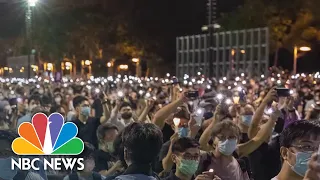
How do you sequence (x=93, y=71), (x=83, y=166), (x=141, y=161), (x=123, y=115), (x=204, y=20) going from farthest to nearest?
(x=93, y=71) → (x=204, y=20) → (x=123, y=115) → (x=83, y=166) → (x=141, y=161)

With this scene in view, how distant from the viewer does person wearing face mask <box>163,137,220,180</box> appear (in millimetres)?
5582

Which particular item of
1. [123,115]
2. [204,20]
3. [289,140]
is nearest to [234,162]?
[289,140]

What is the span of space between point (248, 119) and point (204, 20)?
161ft

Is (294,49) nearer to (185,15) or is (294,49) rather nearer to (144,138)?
(185,15)

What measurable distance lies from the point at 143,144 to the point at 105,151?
2649mm

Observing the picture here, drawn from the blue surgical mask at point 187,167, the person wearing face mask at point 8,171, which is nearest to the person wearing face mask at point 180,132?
the blue surgical mask at point 187,167

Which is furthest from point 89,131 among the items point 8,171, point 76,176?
point 8,171

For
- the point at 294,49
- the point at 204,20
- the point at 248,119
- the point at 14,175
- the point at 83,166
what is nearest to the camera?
the point at 14,175

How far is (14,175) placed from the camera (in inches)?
205

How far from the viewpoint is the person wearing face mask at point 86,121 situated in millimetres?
8887

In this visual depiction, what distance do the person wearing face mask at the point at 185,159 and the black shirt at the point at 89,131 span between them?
9.56 ft

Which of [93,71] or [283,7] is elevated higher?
[283,7]

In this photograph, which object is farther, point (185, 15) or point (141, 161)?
point (185, 15)

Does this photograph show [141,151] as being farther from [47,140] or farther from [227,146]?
[47,140]
